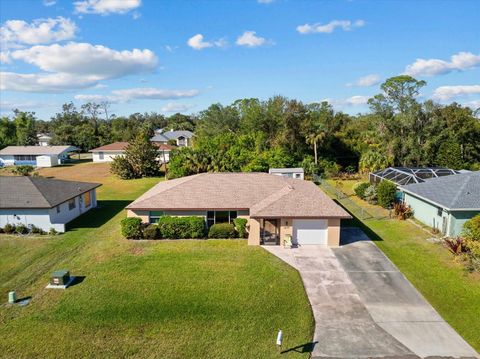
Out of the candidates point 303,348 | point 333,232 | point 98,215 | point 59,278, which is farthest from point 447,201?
point 98,215

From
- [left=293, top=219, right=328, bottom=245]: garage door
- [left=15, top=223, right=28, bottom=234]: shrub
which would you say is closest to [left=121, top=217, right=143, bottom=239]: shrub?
[left=15, top=223, right=28, bottom=234]: shrub

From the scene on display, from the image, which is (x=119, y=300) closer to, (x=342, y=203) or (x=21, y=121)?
(x=342, y=203)

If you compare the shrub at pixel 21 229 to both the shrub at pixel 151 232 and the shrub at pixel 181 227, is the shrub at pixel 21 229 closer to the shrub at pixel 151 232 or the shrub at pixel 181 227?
the shrub at pixel 151 232

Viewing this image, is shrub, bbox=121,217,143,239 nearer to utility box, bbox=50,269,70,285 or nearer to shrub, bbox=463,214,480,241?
utility box, bbox=50,269,70,285

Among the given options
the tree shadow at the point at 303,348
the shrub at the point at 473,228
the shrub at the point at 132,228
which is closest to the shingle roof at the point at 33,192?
the shrub at the point at 132,228

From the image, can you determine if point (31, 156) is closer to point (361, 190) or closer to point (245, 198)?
point (245, 198)
